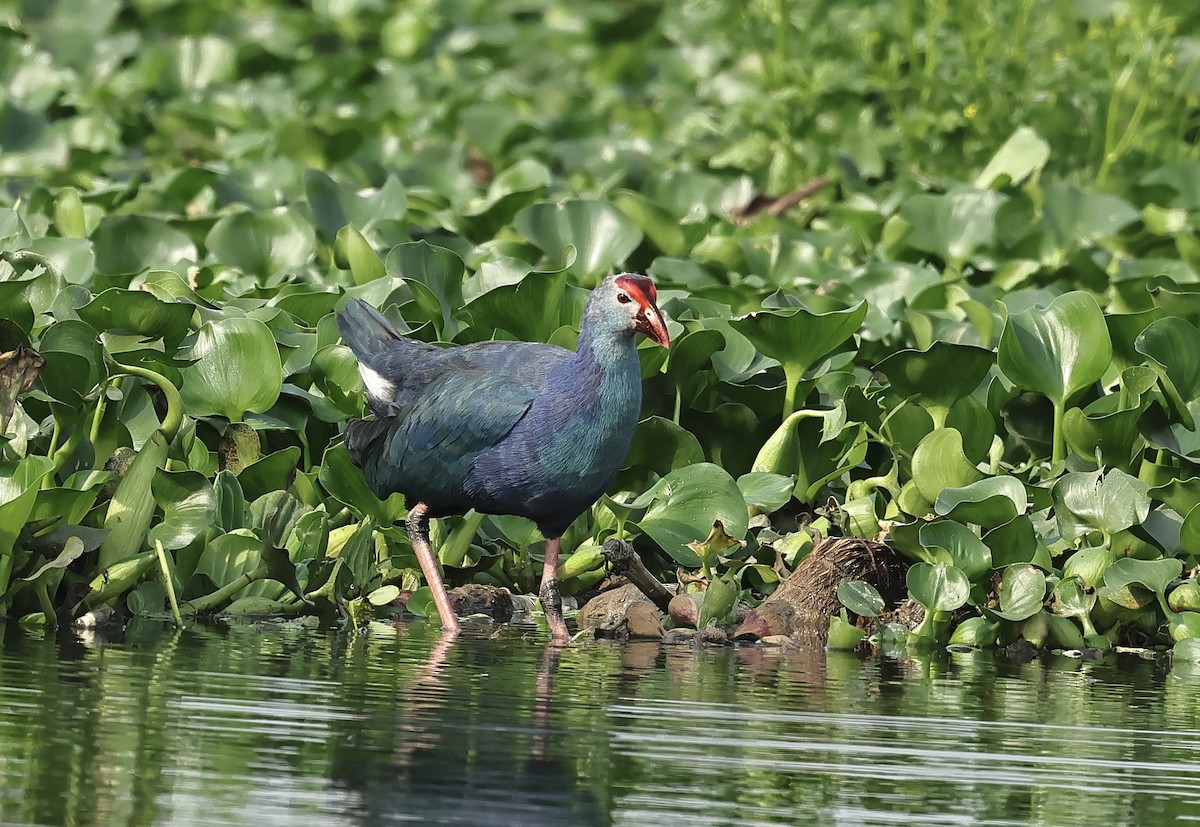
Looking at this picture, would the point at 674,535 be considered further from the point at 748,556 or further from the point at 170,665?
the point at 170,665

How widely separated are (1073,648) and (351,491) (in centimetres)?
223

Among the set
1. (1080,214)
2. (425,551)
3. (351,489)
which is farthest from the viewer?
(1080,214)

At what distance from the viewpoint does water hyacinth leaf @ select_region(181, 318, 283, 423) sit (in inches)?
236

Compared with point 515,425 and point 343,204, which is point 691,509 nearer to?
point 515,425

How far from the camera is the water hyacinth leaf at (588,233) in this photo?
7598 mm

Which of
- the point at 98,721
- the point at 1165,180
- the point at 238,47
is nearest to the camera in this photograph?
the point at 98,721

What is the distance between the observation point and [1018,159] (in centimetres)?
962

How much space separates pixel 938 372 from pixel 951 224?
2235 mm

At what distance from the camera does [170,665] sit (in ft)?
15.2

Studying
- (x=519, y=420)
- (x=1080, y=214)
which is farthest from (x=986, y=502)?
(x=1080, y=214)

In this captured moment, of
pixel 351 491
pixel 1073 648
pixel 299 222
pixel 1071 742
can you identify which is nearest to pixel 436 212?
pixel 299 222

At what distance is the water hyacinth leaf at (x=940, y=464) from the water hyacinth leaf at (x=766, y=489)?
396 mm

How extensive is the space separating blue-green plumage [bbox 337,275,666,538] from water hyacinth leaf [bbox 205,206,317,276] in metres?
1.87

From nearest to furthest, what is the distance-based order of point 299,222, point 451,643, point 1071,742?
point 1071,742, point 451,643, point 299,222
